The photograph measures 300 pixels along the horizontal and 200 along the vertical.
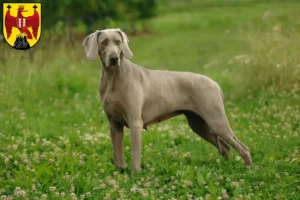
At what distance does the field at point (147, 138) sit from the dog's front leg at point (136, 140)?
0.11 metres

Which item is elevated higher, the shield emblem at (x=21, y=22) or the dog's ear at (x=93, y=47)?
the shield emblem at (x=21, y=22)

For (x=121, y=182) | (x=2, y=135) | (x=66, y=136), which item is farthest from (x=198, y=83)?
(x=2, y=135)

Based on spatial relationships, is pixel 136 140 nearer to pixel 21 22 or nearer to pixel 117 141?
pixel 117 141

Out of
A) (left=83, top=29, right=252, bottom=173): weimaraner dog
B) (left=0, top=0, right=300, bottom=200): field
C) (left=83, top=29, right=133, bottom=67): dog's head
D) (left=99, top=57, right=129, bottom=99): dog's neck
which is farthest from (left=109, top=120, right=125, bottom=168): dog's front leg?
(left=83, top=29, right=133, bottom=67): dog's head

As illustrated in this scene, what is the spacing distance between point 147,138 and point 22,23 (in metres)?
2.83

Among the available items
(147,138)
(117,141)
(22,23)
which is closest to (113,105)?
(117,141)

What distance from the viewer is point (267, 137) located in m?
7.88

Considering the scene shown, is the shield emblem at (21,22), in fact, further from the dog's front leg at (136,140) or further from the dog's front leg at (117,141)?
the dog's front leg at (136,140)

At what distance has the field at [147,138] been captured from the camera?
18.7ft

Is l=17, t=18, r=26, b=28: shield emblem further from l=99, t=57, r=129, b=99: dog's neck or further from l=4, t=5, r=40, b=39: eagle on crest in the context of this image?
l=99, t=57, r=129, b=99: dog's neck

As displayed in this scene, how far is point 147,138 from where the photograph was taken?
7.88m

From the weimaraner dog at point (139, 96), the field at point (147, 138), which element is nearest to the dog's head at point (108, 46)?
the weimaraner dog at point (139, 96)

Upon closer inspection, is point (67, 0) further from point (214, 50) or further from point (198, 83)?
point (198, 83)

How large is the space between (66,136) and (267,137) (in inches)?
112
